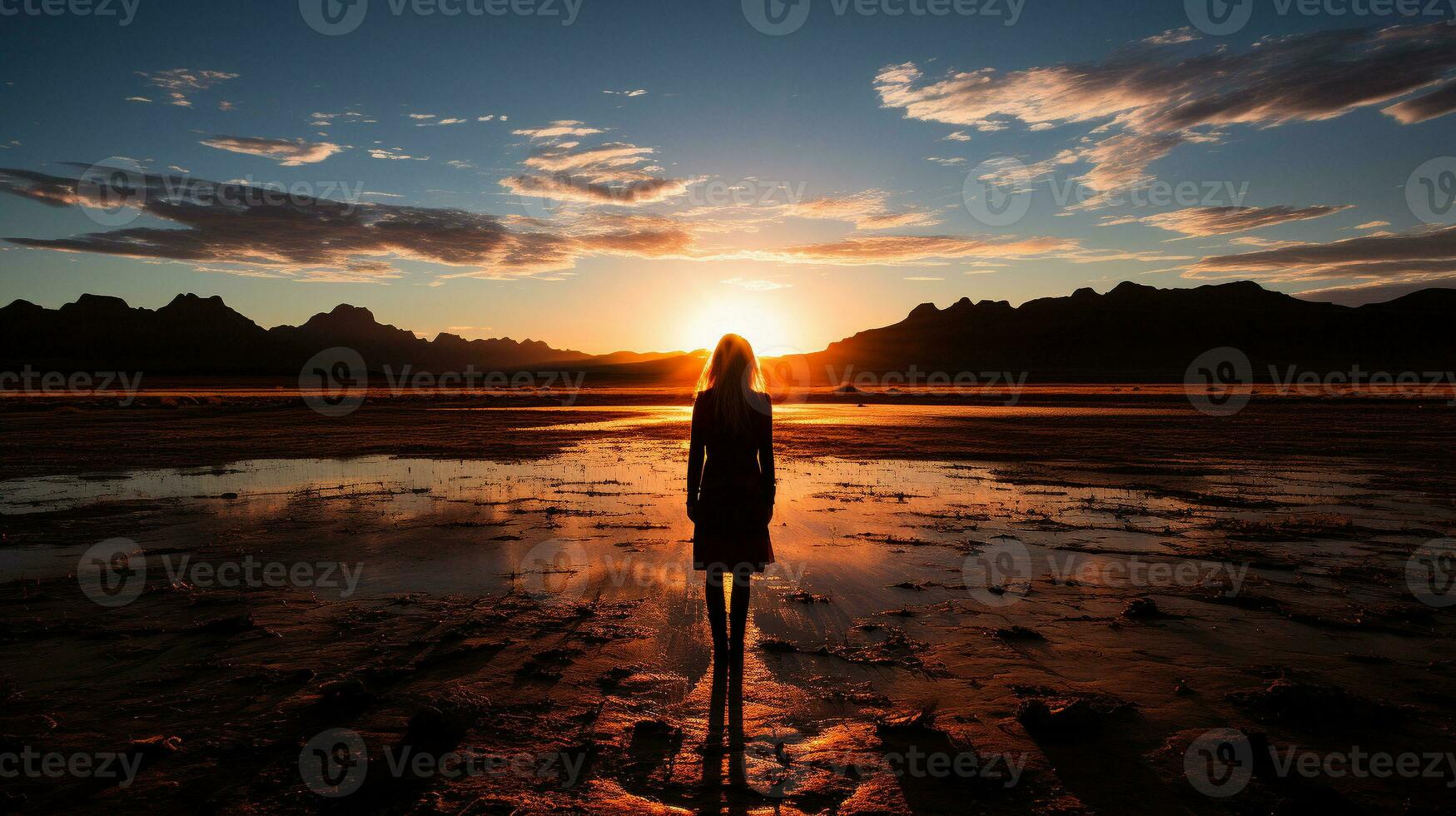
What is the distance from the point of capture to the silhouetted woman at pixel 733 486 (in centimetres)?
520

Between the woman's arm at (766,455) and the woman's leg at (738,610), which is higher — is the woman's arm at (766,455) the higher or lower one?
the higher one

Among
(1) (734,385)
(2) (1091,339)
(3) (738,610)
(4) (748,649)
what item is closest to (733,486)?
(1) (734,385)

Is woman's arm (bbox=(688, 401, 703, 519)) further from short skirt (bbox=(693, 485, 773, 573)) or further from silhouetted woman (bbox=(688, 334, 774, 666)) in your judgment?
short skirt (bbox=(693, 485, 773, 573))

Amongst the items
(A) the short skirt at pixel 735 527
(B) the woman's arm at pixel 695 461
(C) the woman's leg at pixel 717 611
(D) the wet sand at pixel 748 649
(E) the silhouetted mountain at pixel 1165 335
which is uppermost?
(E) the silhouetted mountain at pixel 1165 335

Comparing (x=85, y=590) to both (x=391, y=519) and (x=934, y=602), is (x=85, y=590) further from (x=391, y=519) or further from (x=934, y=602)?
(x=934, y=602)

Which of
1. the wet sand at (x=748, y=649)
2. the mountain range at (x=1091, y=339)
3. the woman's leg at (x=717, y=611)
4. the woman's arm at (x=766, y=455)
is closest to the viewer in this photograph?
the wet sand at (x=748, y=649)

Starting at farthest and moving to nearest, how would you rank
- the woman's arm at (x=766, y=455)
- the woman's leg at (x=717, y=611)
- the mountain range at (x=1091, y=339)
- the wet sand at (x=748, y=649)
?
the mountain range at (x=1091, y=339) → the woman's arm at (x=766, y=455) → the woman's leg at (x=717, y=611) → the wet sand at (x=748, y=649)

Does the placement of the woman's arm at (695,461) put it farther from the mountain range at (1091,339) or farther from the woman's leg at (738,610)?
the mountain range at (1091,339)

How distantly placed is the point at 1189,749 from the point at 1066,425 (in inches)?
1094

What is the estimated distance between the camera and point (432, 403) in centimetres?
4834

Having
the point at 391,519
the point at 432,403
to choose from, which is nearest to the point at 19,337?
the point at 432,403

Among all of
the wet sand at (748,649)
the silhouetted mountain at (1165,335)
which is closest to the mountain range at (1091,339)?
the silhouetted mountain at (1165,335)

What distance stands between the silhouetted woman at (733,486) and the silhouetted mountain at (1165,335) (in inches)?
4849

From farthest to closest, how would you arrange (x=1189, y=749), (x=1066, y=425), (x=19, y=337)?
1. (x=19, y=337)
2. (x=1066, y=425)
3. (x=1189, y=749)
